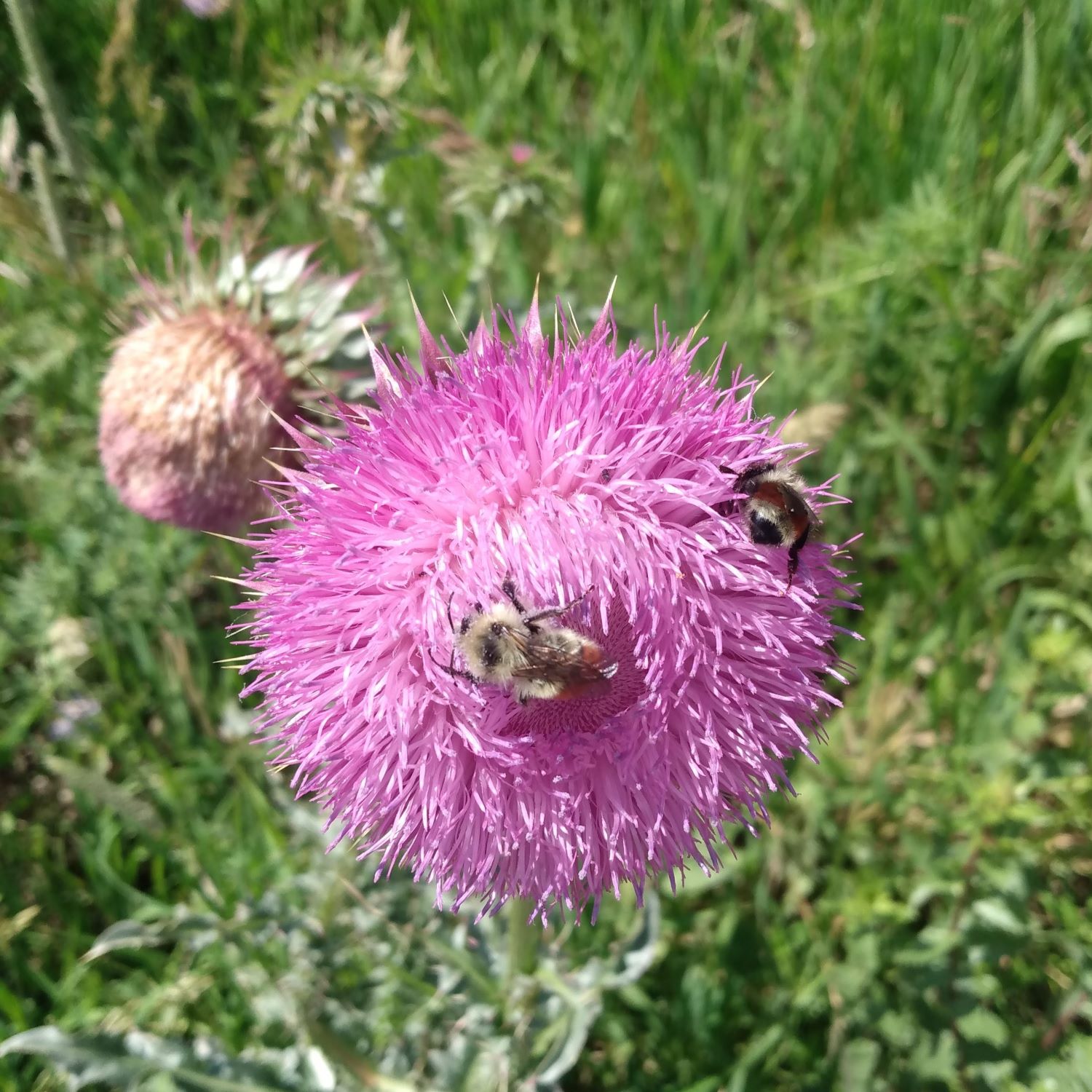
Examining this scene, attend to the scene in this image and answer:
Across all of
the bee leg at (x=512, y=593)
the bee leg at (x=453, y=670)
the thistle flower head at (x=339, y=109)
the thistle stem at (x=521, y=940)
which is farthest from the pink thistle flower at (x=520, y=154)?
the thistle stem at (x=521, y=940)

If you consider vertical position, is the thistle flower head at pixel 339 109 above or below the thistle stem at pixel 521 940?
above

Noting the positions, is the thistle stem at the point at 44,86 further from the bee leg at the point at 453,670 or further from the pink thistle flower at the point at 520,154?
the bee leg at the point at 453,670

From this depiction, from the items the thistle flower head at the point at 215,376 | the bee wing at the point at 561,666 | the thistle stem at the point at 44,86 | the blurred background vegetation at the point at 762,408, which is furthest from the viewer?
the blurred background vegetation at the point at 762,408

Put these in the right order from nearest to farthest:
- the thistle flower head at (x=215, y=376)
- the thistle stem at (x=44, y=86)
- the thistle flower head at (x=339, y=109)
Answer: the thistle flower head at (x=215, y=376)
the thistle stem at (x=44, y=86)
the thistle flower head at (x=339, y=109)

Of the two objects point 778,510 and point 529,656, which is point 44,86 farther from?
point 778,510

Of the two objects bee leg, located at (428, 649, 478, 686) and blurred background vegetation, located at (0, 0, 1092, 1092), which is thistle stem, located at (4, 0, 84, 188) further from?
bee leg, located at (428, 649, 478, 686)

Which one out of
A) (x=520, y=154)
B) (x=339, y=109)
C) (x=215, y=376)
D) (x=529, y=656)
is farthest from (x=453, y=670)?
(x=520, y=154)
